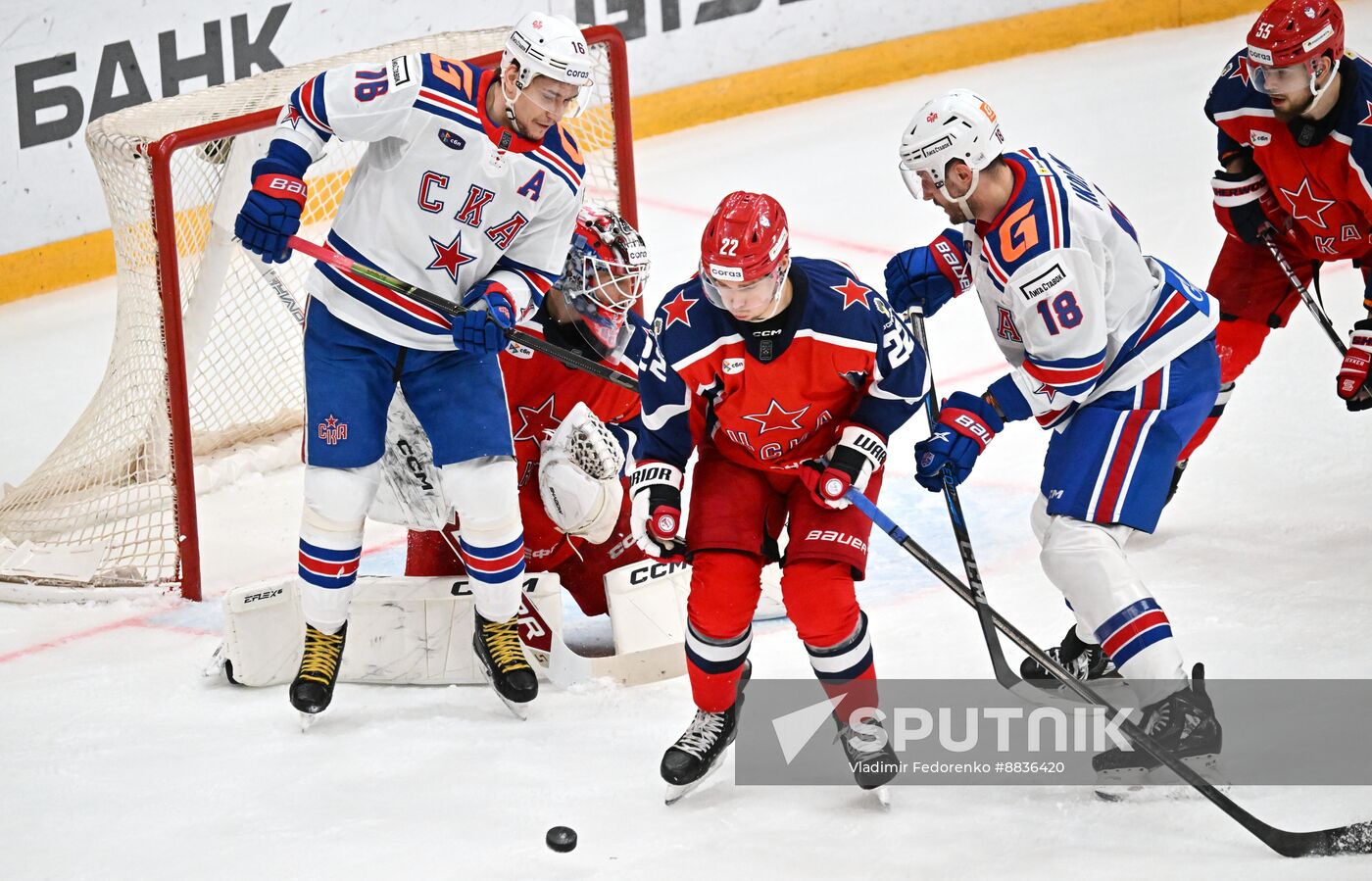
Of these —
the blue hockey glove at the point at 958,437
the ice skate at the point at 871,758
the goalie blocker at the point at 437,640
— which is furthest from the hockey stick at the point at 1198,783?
the goalie blocker at the point at 437,640

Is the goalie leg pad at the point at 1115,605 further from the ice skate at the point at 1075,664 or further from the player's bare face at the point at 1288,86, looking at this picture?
the player's bare face at the point at 1288,86

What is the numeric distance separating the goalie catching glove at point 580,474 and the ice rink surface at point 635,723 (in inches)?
14.7

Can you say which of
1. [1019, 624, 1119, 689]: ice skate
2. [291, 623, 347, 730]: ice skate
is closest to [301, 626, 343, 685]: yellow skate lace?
[291, 623, 347, 730]: ice skate

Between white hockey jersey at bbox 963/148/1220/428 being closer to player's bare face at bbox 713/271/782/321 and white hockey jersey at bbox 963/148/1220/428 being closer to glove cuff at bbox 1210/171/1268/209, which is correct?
player's bare face at bbox 713/271/782/321

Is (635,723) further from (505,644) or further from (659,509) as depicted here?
(659,509)

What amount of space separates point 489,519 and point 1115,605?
49.2 inches

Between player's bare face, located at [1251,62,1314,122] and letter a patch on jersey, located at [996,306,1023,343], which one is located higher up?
player's bare face, located at [1251,62,1314,122]

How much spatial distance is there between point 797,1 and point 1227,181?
379 centimetres

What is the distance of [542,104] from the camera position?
3328mm

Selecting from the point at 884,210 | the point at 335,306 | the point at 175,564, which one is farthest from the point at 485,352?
the point at 884,210

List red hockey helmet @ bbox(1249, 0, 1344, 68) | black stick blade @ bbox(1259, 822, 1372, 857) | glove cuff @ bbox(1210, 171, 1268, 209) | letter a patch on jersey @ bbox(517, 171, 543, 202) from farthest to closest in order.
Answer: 1. glove cuff @ bbox(1210, 171, 1268, 209)
2. red hockey helmet @ bbox(1249, 0, 1344, 68)
3. letter a patch on jersey @ bbox(517, 171, 543, 202)
4. black stick blade @ bbox(1259, 822, 1372, 857)

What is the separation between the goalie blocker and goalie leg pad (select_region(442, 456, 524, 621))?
0.16m

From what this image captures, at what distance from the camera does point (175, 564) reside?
4184 millimetres

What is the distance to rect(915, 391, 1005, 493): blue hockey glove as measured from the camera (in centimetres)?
311
